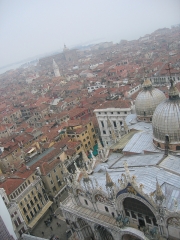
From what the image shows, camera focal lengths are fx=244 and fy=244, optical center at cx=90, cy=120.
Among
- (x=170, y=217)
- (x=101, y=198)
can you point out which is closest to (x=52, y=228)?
(x=101, y=198)

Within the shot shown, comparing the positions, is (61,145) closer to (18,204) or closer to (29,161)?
(29,161)

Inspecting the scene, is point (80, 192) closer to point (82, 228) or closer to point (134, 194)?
point (82, 228)

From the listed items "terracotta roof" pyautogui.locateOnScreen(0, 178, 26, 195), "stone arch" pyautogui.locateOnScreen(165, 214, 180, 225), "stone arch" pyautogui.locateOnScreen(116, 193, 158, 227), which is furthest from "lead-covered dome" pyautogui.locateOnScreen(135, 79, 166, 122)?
"terracotta roof" pyautogui.locateOnScreen(0, 178, 26, 195)

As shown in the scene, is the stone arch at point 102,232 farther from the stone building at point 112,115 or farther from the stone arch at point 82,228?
the stone building at point 112,115

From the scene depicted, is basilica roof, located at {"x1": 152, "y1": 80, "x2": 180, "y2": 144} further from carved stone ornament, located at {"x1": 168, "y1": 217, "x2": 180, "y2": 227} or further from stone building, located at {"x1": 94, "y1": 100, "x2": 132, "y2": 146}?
stone building, located at {"x1": 94, "y1": 100, "x2": 132, "y2": 146}

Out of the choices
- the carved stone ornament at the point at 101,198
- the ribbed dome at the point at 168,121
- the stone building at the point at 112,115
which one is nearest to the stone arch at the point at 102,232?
the carved stone ornament at the point at 101,198

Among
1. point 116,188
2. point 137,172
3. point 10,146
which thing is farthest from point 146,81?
point 10,146
